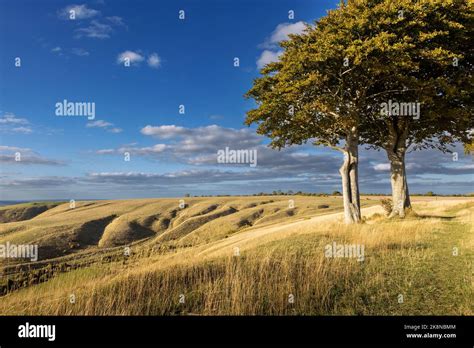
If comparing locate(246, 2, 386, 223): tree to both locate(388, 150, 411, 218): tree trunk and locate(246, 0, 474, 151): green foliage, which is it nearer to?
locate(246, 0, 474, 151): green foliage

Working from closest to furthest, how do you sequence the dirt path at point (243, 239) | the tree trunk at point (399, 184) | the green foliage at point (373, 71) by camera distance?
the dirt path at point (243, 239) → the green foliage at point (373, 71) → the tree trunk at point (399, 184)

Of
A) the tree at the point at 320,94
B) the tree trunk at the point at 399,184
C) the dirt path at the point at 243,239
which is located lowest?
the dirt path at the point at 243,239

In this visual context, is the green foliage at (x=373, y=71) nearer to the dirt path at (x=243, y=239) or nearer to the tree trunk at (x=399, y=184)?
the tree trunk at (x=399, y=184)

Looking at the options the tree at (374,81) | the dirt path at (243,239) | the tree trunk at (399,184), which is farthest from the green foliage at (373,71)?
the dirt path at (243,239)

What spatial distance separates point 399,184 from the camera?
2905cm

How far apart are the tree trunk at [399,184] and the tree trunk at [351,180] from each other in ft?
14.3

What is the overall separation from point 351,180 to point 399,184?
5.00 meters

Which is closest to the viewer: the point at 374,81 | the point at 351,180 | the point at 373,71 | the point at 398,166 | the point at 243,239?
the point at 373,71

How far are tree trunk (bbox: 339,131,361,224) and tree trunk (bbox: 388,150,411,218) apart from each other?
4.37 meters

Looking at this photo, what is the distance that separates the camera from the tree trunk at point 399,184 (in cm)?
2894

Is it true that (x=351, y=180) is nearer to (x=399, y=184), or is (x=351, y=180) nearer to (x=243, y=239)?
(x=399, y=184)

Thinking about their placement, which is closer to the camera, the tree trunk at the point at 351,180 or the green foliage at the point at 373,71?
the green foliage at the point at 373,71

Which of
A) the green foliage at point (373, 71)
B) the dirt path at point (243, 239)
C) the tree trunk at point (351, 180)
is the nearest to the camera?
the dirt path at point (243, 239)

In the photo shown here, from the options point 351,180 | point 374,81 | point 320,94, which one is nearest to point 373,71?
point 374,81
